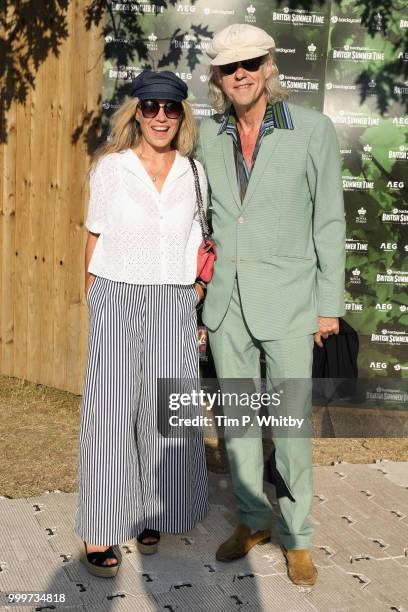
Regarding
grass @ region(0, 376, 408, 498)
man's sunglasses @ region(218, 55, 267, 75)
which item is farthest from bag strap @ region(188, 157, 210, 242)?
grass @ region(0, 376, 408, 498)

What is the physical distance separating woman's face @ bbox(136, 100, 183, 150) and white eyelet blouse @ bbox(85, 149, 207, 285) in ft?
0.37

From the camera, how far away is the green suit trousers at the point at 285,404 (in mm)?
3936

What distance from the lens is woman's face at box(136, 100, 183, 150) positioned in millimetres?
3834

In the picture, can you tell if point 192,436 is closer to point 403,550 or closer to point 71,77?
point 403,550

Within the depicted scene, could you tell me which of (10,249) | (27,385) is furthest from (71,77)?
(27,385)

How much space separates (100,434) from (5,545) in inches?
30.1

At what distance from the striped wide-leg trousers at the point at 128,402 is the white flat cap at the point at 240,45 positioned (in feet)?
3.27

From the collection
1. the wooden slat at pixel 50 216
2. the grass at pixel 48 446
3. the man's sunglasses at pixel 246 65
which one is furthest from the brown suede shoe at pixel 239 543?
the wooden slat at pixel 50 216

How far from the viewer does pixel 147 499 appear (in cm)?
412

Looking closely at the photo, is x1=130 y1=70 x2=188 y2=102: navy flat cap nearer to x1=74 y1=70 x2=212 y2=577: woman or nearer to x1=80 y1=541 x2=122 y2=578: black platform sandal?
x1=74 y1=70 x2=212 y2=577: woman

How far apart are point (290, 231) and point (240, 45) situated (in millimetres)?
811

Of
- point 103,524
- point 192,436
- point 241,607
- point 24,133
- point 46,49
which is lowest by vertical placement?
point 241,607

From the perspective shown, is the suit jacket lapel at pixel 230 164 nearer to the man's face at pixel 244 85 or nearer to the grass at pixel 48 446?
the man's face at pixel 244 85

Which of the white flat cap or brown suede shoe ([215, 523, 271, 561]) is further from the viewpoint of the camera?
brown suede shoe ([215, 523, 271, 561])
